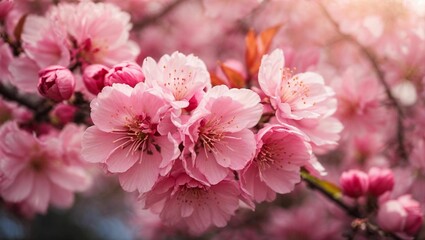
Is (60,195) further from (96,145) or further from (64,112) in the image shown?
(96,145)

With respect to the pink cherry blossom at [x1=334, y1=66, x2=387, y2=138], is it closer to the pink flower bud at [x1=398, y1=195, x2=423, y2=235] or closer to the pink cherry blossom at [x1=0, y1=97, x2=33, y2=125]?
the pink flower bud at [x1=398, y1=195, x2=423, y2=235]

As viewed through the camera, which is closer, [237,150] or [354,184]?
[237,150]

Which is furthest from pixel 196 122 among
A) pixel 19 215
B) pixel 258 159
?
pixel 19 215

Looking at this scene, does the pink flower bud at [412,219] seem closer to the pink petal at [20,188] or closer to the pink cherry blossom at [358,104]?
the pink cherry blossom at [358,104]

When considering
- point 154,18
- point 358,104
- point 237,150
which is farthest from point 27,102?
point 358,104

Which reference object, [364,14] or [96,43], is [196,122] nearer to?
[96,43]

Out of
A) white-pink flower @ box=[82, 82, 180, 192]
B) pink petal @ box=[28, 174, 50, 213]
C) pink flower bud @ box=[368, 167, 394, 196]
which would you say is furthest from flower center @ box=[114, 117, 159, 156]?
pink flower bud @ box=[368, 167, 394, 196]
